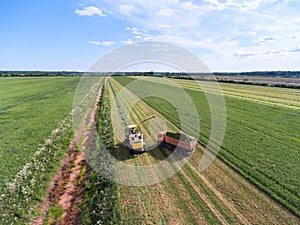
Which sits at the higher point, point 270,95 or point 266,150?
point 270,95

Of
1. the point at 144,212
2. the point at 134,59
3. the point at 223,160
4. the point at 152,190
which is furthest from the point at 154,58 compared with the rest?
the point at 144,212

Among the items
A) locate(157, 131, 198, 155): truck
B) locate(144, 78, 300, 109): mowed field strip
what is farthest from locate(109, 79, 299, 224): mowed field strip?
locate(144, 78, 300, 109): mowed field strip

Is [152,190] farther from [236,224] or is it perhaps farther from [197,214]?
[236,224]

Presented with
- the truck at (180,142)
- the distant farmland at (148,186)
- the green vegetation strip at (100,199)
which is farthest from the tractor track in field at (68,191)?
the truck at (180,142)

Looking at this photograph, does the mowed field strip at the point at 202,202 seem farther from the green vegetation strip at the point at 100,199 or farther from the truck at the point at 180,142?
the truck at the point at 180,142

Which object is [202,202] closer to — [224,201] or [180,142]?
[224,201]

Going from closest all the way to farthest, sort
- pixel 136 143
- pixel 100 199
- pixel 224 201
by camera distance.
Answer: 1. pixel 224 201
2. pixel 100 199
3. pixel 136 143

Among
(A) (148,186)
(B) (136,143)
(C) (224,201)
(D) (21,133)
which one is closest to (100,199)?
(A) (148,186)
